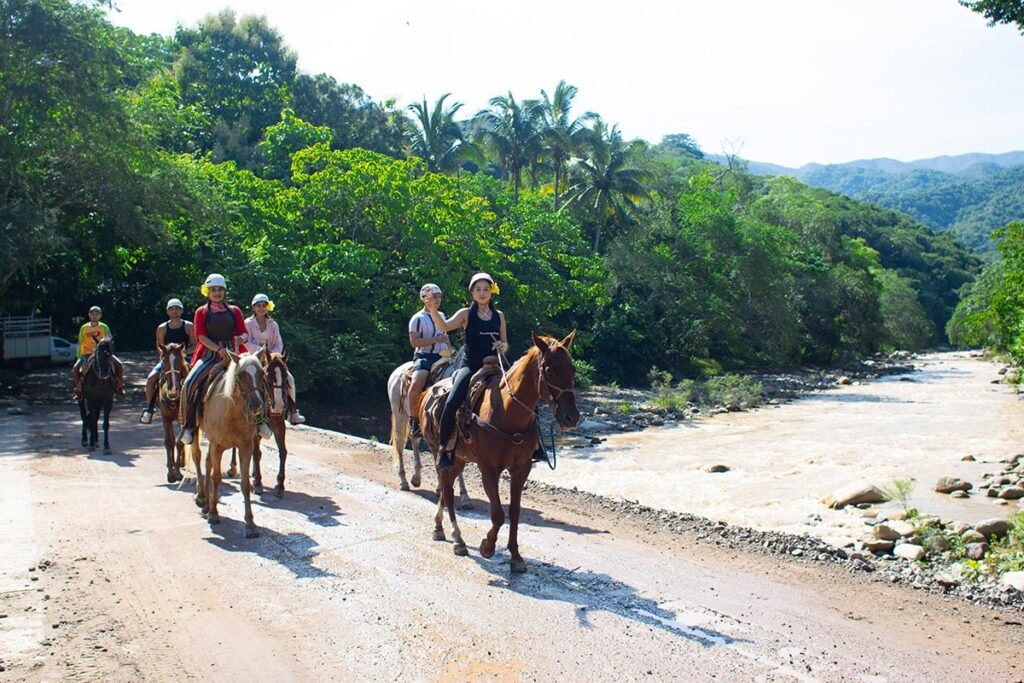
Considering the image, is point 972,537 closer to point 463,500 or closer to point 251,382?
point 463,500

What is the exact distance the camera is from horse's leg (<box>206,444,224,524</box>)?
948 cm

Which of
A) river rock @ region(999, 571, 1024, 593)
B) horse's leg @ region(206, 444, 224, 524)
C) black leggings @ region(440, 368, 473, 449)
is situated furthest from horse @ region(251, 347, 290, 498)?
river rock @ region(999, 571, 1024, 593)

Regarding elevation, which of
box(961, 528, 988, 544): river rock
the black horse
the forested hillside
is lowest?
box(961, 528, 988, 544): river rock

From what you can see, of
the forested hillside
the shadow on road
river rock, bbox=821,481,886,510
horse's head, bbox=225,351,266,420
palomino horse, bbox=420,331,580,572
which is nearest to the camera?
the shadow on road

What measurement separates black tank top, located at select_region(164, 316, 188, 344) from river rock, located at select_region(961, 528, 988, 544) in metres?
11.2

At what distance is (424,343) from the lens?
10.2m

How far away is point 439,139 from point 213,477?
36541 millimetres

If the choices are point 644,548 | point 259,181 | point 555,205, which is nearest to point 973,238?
point 555,205

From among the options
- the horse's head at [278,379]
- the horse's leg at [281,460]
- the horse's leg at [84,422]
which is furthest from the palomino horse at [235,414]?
the horse's leg at [84,422]

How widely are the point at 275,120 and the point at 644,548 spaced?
39.4m

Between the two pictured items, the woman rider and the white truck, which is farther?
the white truck

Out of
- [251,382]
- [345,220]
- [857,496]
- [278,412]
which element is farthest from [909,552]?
[345,220]

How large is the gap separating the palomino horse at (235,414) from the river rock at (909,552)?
765 centimetres

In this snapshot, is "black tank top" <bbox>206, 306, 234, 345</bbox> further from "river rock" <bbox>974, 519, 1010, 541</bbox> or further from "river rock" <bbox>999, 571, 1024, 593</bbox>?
"river rock" <bbox>974, 519, 1010, 541</bbox>
